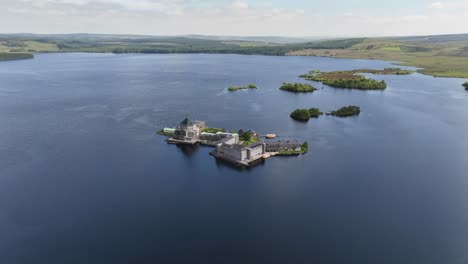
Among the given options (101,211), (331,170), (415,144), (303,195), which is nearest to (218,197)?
(303,195)

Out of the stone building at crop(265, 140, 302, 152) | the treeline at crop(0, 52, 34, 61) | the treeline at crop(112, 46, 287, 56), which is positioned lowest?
the stone building at crop(265, 140, 302, 152)

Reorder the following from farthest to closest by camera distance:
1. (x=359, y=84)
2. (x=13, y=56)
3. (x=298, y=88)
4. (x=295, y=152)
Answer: (x=13, y=56) < (x=359, y=84) < (x=298, y=88) < (x=295, y=152)

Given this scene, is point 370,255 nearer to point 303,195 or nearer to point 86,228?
point 303,195

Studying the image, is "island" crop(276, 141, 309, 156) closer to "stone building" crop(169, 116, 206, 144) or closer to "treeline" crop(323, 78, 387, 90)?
"stone building" crop(169, 116, 206, 144)

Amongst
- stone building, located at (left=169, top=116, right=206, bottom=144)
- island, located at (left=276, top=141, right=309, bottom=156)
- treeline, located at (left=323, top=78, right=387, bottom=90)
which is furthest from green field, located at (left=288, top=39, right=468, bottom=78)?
stone building, located at (left=169, top=116, right=206, bottom=144)

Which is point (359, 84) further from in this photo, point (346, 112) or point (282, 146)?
point (282, 146)

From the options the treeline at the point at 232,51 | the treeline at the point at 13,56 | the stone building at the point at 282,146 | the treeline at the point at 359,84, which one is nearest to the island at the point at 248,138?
the stone building at the point at 282,146

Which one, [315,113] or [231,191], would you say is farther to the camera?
[315,113]

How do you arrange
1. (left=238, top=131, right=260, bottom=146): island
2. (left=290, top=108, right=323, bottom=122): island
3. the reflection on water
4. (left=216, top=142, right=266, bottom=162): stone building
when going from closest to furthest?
(left=216, top=142, right=266, bottom=162): stone building < the reflection on water < (left=238, top=131, right=260, bottom=146): island < (left=290, top=108, right=323, bottom=122): island

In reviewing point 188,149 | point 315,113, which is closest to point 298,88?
point 315,113

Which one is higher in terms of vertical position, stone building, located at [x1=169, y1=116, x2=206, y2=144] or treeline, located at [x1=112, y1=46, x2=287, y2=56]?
treeline, located at [x1=112, y1=46, x2=287, y2=56]
